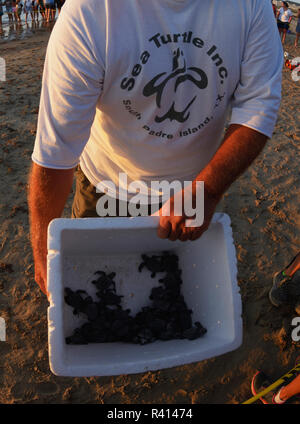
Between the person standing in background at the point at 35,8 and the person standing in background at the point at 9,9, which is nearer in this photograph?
the person standing in background at the point at 9,9

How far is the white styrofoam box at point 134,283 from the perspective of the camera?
4.99ft

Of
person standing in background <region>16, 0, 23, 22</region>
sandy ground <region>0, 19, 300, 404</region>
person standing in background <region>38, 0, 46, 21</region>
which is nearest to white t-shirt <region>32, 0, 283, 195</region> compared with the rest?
sandy ground <region>0, 19, 300, 404</region>

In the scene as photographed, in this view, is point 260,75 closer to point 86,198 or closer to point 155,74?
point 155,74

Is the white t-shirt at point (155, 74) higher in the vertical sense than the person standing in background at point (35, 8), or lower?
higher

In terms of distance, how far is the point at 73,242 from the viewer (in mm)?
1807

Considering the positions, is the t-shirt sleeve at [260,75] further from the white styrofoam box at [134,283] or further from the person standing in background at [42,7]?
the person standing in background at [42,7]

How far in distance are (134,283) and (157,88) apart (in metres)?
1.04

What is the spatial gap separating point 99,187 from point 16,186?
2440 millimetres

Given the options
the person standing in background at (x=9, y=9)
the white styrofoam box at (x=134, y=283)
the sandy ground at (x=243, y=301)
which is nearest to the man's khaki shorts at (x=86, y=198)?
the white styrofoam box at (x=134, y=283)

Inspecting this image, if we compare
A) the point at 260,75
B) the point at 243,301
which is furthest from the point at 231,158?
the point at 243,301

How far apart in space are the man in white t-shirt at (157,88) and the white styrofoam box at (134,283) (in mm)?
156

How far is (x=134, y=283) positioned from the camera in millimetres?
2047

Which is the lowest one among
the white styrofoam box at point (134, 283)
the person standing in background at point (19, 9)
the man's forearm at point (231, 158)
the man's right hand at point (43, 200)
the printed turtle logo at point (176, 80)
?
the person standing in background at point (19, 9)
